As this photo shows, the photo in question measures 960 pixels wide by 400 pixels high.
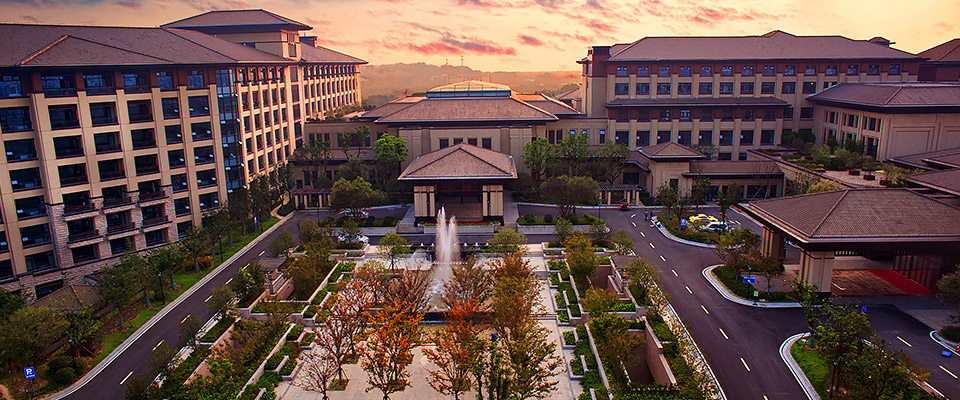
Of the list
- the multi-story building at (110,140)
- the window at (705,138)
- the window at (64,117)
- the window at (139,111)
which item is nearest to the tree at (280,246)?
the multi-story building at (110,140)

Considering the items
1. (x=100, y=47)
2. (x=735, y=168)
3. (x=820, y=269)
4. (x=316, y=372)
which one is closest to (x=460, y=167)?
(x=735, y=168)

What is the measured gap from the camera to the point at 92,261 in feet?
178

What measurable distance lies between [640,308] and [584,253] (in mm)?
7092

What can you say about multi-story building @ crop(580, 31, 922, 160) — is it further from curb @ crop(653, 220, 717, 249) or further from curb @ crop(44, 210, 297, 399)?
curb @ crop(44, 210, 297, 399)

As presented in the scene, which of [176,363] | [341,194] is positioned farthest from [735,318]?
[341,194]

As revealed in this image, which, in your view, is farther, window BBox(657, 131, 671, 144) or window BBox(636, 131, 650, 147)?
window BBox(636, 131, 650, 147)

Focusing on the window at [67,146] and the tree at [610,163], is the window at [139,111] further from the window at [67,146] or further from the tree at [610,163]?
the tree at [610,163]

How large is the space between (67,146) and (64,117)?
2455 mm

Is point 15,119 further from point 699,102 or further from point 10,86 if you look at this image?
point 699,102

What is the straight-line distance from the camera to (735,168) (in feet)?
249

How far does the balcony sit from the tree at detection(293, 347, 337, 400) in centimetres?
2749

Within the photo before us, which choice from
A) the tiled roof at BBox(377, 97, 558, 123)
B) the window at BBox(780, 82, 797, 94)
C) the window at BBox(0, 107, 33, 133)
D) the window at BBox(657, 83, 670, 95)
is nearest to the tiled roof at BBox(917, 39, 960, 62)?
the window at BBox(780, 82, 797, 94)

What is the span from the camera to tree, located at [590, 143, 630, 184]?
7750 cm

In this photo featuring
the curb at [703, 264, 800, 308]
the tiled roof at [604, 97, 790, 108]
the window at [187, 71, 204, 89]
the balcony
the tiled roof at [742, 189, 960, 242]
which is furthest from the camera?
the tiled roof at [604, 97, 790, 108]
